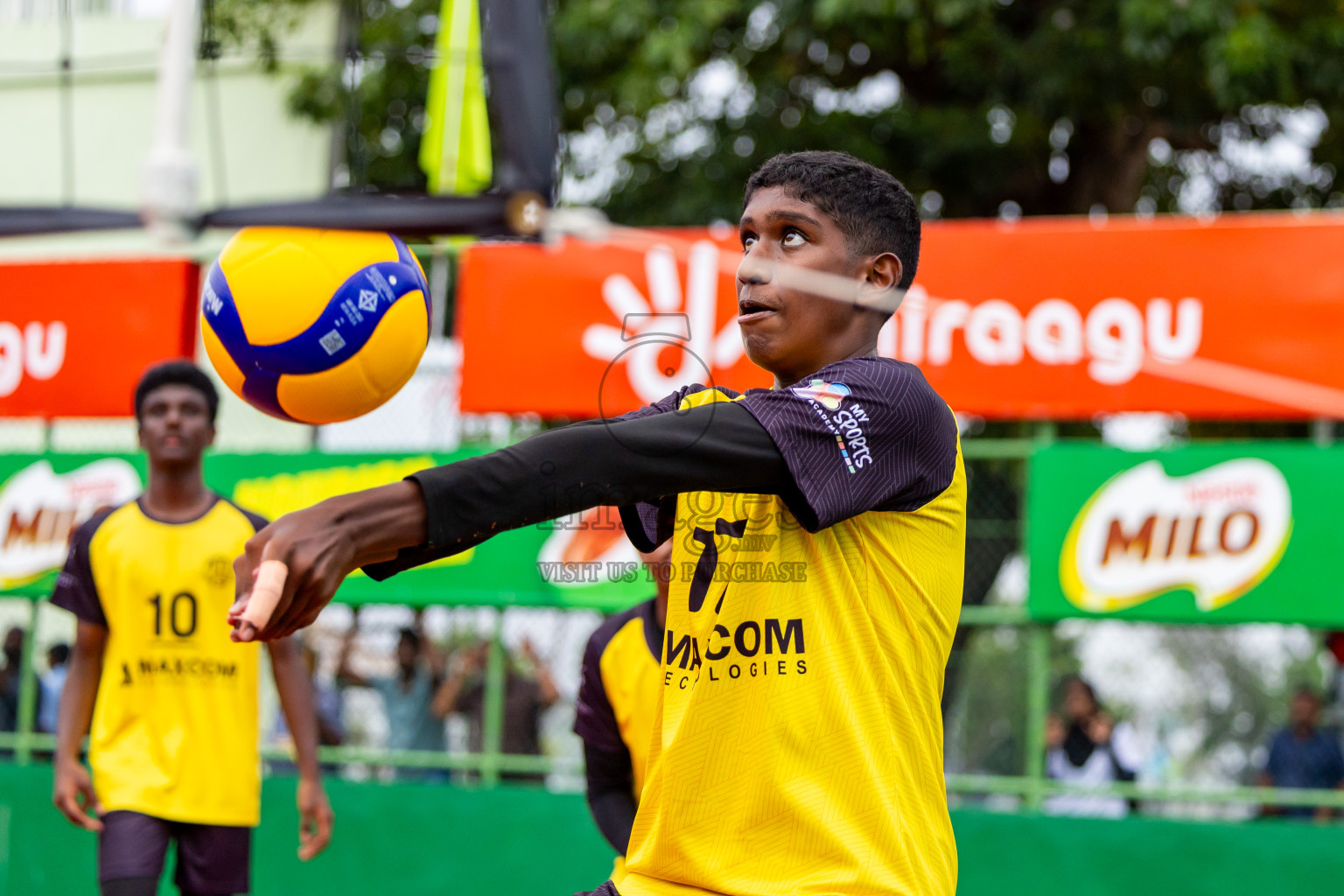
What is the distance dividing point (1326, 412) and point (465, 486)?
591cm

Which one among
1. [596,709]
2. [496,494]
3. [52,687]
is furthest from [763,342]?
[52,687]

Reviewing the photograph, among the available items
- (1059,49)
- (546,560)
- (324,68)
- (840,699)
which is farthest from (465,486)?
(1059,49)

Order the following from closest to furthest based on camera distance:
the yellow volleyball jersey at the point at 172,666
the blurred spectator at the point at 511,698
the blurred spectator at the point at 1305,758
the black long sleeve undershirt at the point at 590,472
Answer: the black long sleeve undershirt at the point at 590,472
the yellow volleyball jersey at the point at 172,666
the blurred spectator at the point at 1305,758
the blurred spectator at the point at 511,698

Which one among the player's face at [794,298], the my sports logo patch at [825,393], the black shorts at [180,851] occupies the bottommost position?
the black shorts at [180,851]

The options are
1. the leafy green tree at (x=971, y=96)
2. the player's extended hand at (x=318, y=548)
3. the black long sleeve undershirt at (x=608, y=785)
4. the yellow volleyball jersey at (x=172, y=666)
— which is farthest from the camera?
the leafy green tree at (x=971, y=96)

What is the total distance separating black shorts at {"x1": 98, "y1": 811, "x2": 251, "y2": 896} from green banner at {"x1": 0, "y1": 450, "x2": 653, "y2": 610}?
230 centimetres

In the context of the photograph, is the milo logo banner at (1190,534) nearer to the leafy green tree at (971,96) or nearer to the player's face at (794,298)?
→ the leafy green tree at (971,96)

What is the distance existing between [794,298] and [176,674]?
10.8 ft

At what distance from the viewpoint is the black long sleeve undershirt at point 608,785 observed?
4.16m

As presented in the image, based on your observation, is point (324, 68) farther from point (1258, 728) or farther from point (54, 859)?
point (1258, 728)

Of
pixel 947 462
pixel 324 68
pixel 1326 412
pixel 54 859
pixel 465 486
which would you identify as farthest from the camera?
pixel 324 68

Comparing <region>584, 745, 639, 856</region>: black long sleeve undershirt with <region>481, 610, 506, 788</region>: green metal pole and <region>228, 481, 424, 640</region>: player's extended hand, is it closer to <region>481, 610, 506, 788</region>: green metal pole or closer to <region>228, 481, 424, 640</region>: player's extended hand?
<region>228, 481, 424, 640</region>: player's extended hand

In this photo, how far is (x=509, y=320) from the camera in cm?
767

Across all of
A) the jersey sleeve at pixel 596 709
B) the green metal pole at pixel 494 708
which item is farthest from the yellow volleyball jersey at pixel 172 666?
the green metal pole at pixel 494 708
